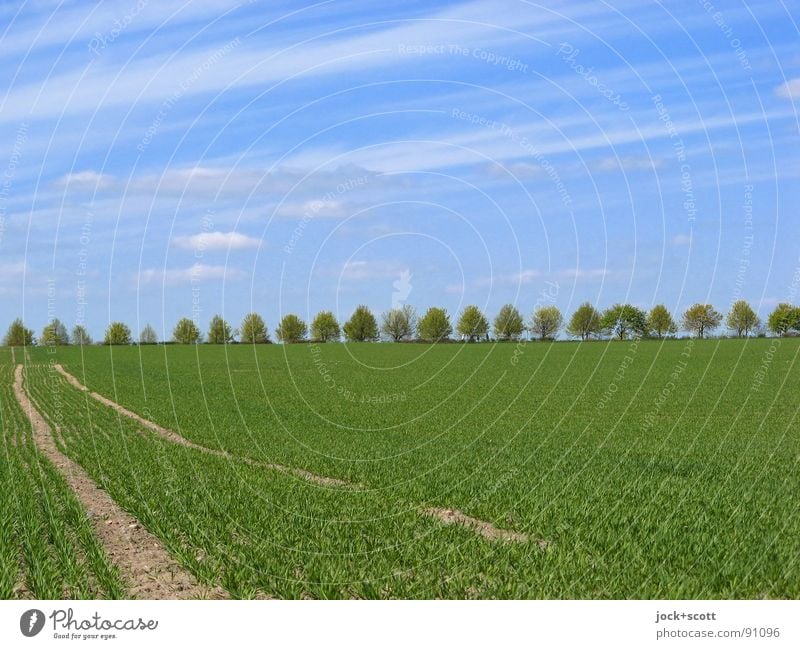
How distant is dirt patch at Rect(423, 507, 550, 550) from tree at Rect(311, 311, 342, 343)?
313 ft

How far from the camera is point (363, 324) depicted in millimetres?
96625

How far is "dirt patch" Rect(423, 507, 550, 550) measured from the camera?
13.3 meters

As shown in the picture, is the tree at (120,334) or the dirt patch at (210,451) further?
the tree at (120,334)

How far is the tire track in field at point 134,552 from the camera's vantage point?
11117 mm

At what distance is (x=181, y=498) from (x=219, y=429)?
1555 centimetres

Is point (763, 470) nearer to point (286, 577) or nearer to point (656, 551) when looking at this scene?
point (656, 551)

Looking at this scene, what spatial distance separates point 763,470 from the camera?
75.9 ft

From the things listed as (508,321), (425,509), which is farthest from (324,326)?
(425,509)

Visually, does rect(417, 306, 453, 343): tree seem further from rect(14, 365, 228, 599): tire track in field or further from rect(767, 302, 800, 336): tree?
rect(14, 365, 228, 599): tire track in field

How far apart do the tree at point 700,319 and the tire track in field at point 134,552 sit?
8947cm

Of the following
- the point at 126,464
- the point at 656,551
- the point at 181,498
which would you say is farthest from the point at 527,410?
the point at 656,551

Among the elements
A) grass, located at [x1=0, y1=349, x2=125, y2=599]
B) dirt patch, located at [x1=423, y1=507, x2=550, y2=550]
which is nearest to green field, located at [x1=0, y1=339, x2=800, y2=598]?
grass, located at [x1=0, y1=349, x2=125, y2=599]

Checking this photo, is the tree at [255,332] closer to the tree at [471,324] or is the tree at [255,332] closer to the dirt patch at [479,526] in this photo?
the tree at [471,324]

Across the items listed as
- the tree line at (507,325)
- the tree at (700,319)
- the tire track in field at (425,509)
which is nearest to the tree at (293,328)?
the tree line at (507,325)
